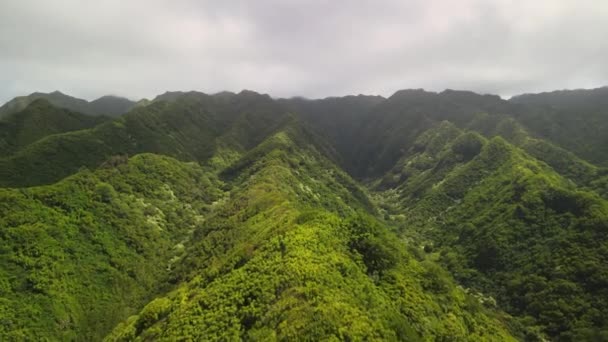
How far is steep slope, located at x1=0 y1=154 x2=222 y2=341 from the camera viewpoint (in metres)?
107

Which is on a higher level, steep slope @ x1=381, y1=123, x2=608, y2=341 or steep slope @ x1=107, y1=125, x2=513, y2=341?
steep slope @ x1=107, y1=125, x2=513, y2=341

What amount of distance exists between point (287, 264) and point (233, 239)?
56158mm

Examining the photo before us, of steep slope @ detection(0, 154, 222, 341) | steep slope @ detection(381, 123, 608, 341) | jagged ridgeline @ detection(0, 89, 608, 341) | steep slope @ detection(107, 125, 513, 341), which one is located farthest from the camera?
steep slope @ detection(381, 123, 608, 341)

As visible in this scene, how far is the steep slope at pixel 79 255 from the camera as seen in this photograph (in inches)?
4205

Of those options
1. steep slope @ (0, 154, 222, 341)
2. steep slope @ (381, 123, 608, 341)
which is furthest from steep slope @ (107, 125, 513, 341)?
steep slope @ (381, 123, 608, 341)

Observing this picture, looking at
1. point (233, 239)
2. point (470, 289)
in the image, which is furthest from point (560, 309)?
point (233, 239)

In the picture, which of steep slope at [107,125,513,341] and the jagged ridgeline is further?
the jagged ridgeline

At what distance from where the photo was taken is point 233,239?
133m

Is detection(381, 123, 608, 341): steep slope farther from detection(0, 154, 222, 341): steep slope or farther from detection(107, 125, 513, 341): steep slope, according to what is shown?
detection(0, 154, 222, 341): steep slope

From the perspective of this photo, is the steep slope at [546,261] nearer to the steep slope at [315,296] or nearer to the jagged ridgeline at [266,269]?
the jagged ridgeline at [266,269]

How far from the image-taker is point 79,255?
12975 centimetres

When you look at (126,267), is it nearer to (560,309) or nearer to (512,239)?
(560,309)

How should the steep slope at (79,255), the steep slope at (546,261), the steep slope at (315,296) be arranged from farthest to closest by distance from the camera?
the steep slope at (546,261), the steep slope at (79,255), the steep slope at (315,296)

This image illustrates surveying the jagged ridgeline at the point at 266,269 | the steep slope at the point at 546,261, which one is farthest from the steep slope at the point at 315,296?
the steep slope at the point at 546,261
